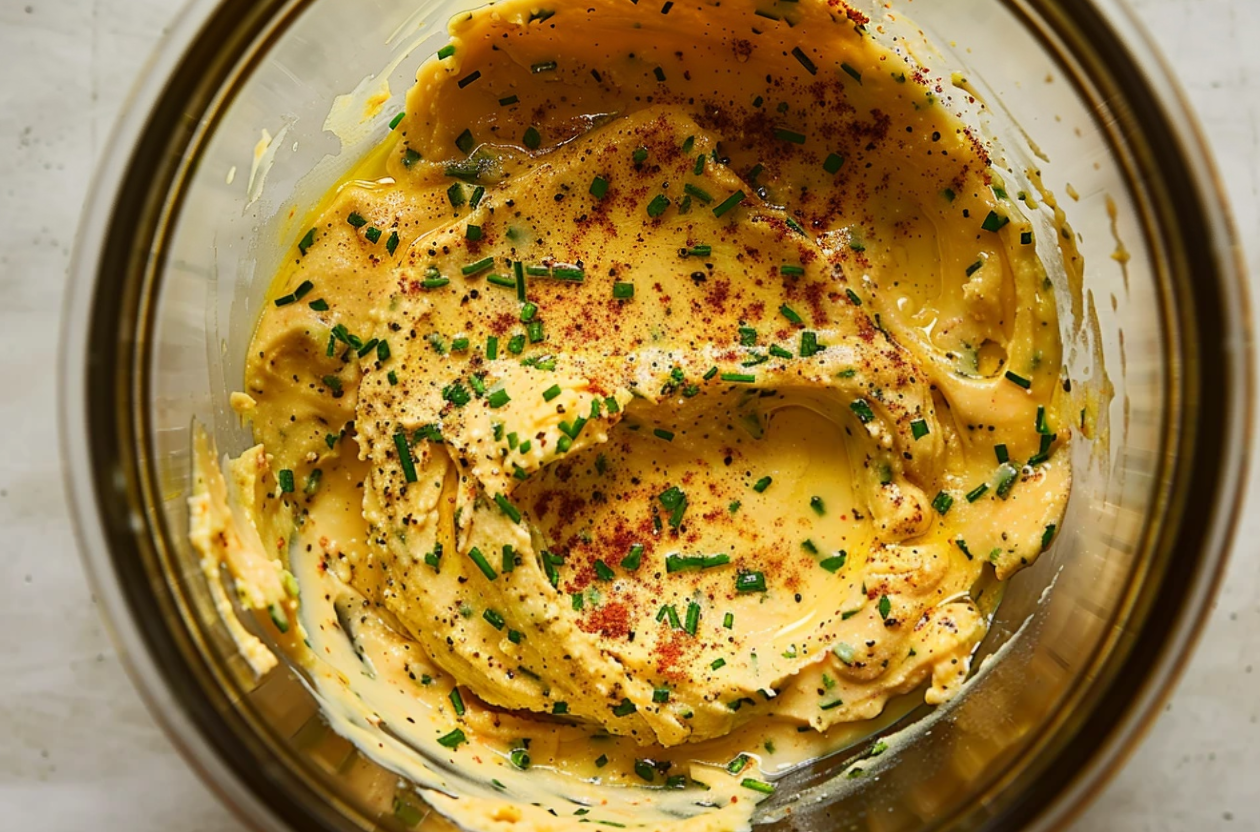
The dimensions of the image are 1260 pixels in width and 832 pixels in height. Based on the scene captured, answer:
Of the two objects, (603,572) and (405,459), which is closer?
(405,459)

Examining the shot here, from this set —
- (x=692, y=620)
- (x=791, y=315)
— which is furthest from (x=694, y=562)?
(x=791, y=315)

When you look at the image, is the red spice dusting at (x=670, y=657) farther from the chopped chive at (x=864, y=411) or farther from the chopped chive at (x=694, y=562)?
the chopped chive at (x=864, y=411)

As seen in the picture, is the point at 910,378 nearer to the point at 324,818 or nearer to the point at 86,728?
the point at 324,818

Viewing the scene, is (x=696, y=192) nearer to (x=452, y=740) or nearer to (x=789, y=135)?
(x=789, y=135)

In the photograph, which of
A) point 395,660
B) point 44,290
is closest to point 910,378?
point 395,660

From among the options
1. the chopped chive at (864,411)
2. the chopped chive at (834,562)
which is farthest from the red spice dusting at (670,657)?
the chopped chive at (864,411)
